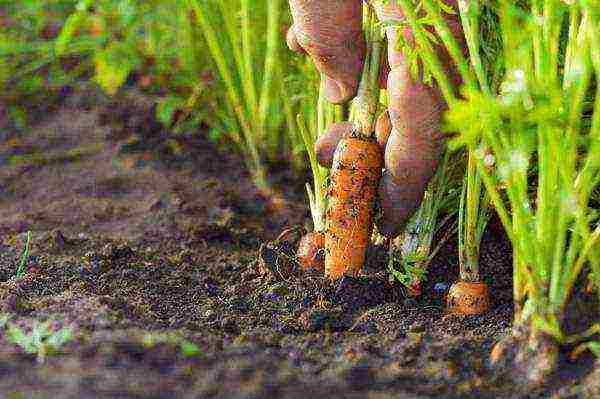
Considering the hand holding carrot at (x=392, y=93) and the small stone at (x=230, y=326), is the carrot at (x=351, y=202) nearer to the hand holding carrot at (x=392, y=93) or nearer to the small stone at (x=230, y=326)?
the hand holding carrot at (x=392, y=93)

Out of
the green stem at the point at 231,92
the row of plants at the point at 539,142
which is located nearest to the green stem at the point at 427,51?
the row of plants at the point at 539,142

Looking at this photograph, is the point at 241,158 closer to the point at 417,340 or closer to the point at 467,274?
the point at 467,274

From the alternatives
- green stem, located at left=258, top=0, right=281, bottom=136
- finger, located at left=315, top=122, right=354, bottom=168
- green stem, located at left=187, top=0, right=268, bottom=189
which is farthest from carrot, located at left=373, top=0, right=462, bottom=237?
green stem, located at left=187, top=0, right=268, bottom=189

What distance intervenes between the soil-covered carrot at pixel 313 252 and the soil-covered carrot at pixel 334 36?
1.15 feet

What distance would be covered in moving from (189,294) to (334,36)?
2.02ft

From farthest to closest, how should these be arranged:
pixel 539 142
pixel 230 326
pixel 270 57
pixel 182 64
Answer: pixel 182 64 → pixel 270 57 → pixel 230 326 → pixel 539 142

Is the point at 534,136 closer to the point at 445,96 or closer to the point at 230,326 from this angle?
the point at 445,96

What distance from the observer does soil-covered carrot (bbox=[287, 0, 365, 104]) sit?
182 cm

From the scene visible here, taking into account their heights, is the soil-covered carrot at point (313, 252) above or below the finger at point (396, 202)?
below

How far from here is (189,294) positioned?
197cm

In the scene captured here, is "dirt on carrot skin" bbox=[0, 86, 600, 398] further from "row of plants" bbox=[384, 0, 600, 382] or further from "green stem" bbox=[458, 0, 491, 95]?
"green stem" bbox=[458, 0, 491, 95]

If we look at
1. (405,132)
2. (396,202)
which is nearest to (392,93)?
(405,132)

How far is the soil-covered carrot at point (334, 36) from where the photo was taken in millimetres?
1818

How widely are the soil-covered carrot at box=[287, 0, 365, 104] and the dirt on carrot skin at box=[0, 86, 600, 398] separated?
43cm
